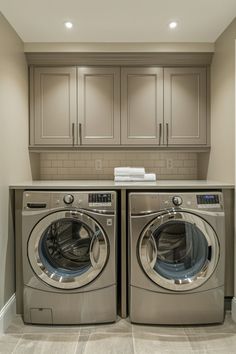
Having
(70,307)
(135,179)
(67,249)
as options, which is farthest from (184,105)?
(70,307)

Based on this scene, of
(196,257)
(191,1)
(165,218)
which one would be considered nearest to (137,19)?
(191,1)

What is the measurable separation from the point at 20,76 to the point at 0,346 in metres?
2.17

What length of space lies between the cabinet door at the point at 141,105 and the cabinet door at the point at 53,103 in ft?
1.66

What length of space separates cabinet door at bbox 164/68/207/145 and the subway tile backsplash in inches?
13.6

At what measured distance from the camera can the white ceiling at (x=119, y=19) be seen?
6.88ft

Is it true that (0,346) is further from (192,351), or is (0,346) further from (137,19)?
(137,19)

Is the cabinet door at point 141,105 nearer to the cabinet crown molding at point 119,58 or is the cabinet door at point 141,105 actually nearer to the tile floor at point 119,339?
the cabinet crown molding at point 119,58

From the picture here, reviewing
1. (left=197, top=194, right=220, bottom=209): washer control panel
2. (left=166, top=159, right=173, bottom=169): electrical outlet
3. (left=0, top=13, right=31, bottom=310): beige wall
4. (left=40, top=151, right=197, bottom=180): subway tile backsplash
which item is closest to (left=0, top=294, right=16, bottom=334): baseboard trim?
(left=0, top=13, right=31, bottom=310): beige wall

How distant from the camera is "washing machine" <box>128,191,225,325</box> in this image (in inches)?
86.8

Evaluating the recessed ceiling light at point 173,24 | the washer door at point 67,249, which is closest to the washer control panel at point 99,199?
the washer door at point 67,249

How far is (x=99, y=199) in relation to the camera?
7.30 ft

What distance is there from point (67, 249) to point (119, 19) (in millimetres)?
1894

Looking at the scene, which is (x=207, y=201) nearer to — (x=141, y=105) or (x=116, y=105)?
(x=141, y=105)

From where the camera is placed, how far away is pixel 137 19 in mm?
2309
